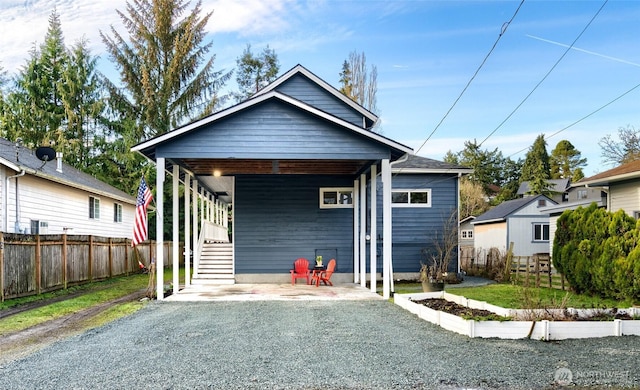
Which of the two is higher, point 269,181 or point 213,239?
point 269,181

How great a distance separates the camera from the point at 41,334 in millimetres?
7562

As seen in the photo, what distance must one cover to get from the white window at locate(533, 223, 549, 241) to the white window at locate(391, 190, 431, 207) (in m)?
14.6

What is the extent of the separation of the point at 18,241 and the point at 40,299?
1452mm

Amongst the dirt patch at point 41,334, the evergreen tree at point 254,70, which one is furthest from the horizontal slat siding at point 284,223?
the evergreen tree at point 254,70

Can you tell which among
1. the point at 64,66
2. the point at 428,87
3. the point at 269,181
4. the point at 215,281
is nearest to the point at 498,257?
the point at 428,87

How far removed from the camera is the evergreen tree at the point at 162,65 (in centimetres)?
2739

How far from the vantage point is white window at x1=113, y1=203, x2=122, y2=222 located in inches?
910

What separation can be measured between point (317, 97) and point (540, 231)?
17.9 metres

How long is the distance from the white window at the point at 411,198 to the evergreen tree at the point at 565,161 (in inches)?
1946

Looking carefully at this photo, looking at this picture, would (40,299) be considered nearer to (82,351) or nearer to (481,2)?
(82,351)

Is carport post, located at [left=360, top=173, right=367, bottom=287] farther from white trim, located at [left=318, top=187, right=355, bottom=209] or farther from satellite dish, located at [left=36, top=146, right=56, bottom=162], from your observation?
satellite dish, located at [left=36, top=146, right=56, bottom=162]

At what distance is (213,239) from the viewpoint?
62.4 ft

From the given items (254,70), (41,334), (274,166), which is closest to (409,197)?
(274,166)

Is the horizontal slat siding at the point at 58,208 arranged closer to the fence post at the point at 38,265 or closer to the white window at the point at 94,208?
the white window at the point at 94,208
